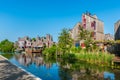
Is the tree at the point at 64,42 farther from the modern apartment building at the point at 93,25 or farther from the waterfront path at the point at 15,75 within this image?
the waterfront path at the point at 15,75

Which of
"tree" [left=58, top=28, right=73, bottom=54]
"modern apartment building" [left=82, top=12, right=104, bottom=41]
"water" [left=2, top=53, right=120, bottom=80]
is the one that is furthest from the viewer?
"modern apartment building" [left=82, top=12, right=104, bottom=41]

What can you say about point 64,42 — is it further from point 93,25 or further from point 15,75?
point 15,75

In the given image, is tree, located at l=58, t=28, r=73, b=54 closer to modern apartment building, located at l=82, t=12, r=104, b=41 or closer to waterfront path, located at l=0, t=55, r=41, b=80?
modern apartment building, located at l=82, t=12, r=104, b=41

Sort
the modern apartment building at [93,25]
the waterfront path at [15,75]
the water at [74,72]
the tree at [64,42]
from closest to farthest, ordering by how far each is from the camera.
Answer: the waterfront path at [15,75] < the water at [74,72] < the tree at [64,42] < the modern apartment building at [93,25]

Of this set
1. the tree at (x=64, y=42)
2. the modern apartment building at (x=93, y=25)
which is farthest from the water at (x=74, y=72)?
the modern apartment building at (x=93, y=25)

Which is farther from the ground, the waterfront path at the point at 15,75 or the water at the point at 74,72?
the waterfront path at the point at 15,75

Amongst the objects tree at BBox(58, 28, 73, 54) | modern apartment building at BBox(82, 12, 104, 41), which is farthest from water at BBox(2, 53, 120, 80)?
modern apartment building at BBox(82, 12, 104, 41)

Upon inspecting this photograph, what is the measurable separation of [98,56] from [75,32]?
42.0m

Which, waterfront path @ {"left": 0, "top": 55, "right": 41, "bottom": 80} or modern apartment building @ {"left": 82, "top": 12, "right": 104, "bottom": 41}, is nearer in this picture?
waterfront path @ {"left": 0, "top": 55, "right": 41, "bottom": 80}

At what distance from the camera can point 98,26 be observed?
66.1m

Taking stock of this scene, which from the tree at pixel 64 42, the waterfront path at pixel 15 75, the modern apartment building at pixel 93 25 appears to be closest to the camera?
the waterfront path at pixel 15 75

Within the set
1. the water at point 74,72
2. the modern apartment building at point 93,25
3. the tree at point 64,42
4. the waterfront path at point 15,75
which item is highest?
the modern apartment building at point 93,25

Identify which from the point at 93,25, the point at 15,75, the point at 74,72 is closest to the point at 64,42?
the point at 93,25

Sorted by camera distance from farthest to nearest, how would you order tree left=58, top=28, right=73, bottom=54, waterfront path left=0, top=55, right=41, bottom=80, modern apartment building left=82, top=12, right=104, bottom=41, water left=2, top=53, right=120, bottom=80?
modern apartment building left=82, top=12, right=104, bottom=41, tree left=58, top=28, right=73, bottom=54, water left=2, top=53, right=120, bottom=80, waterfront path left=0, top=55, right=41, bottom=80
